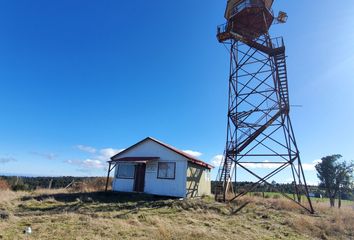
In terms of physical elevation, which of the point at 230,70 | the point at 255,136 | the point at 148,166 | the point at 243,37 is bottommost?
the point at 148,166

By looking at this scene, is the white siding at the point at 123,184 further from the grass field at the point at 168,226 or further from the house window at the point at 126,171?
the grass field at the point at 168,226

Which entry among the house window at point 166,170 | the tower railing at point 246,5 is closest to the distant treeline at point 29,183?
the house window at point 166,170

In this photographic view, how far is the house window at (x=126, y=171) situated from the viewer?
19656 millimetres

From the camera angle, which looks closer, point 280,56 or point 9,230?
point 9,230

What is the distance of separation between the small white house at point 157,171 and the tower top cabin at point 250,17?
406 inches

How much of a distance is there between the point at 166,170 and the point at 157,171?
2.58 feet

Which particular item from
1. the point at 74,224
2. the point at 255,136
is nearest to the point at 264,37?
the point at 255,136

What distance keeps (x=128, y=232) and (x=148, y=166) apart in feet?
37.7

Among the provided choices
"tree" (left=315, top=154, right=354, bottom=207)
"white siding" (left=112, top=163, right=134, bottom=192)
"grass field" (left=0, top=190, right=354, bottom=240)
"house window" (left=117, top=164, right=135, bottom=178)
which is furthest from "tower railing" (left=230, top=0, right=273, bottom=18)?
"tree" (left=315, top=154, right=354, bottom=207)

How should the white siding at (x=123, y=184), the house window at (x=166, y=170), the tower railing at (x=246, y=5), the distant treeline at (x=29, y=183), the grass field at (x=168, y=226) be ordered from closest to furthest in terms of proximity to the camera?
the grass field at (x=168, y=226) < the tower railing at (x=246, y=5) < the house window at (x=166, y=170) < the white siding at (x=123, y=184) < the distant treeline at (x=29, y=183)

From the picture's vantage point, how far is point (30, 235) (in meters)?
6.88

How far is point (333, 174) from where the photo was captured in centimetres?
2858

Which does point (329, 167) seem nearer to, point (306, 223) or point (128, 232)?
point (306, 223)

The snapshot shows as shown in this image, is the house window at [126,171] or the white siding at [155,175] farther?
the house window at [126,171]
